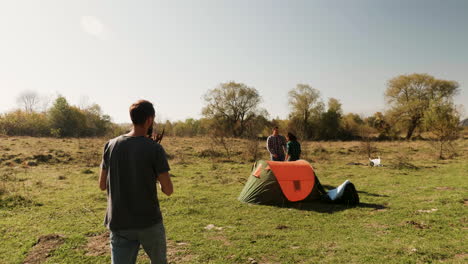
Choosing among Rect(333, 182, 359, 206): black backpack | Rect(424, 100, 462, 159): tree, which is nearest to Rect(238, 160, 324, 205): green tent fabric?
Rect(333, 182, 359, 206): black backpack

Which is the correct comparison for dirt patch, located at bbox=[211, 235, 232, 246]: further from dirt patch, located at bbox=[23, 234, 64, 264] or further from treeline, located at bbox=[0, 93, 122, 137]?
treeline, located at bbox=[0, 93, 122, 137]

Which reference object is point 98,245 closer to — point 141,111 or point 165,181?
point 165,181

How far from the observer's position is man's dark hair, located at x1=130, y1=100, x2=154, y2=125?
2.51 m

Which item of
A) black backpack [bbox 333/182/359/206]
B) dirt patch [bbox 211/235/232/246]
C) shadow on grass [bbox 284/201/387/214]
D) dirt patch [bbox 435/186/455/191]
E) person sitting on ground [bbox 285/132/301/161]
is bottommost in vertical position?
dirt patch [bbox 211/235/232/246]

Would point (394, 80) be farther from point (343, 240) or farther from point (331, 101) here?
point (343, 240)

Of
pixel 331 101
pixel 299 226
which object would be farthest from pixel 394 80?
pixel 299 226

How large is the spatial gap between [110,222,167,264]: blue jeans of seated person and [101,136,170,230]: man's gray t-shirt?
6cm

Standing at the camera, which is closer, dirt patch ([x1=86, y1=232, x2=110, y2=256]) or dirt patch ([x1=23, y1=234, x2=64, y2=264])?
dirt patch ([x1=23, y1=234, x2=64, y2=264])

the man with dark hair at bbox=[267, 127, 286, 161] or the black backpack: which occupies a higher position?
the man with dark hair at bbox=[267, 127, 286, 161]

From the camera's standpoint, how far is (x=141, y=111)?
2545mm

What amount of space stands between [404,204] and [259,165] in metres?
4.59

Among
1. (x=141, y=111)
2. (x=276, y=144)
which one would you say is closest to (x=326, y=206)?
(x=276, y=144)

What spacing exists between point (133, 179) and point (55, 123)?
47.3 metres

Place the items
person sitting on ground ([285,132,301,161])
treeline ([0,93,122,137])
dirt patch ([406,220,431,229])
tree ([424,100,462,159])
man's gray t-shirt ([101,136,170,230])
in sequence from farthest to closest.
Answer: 1. treeline ([0,93,122,137])
2. tree ([424,100,462,159])
3. person sitting on ground ([285,132,301,161])
4. dirt patch ([406,220,431,229])
5. man's gray t-shirt ([101,136,170,230])
